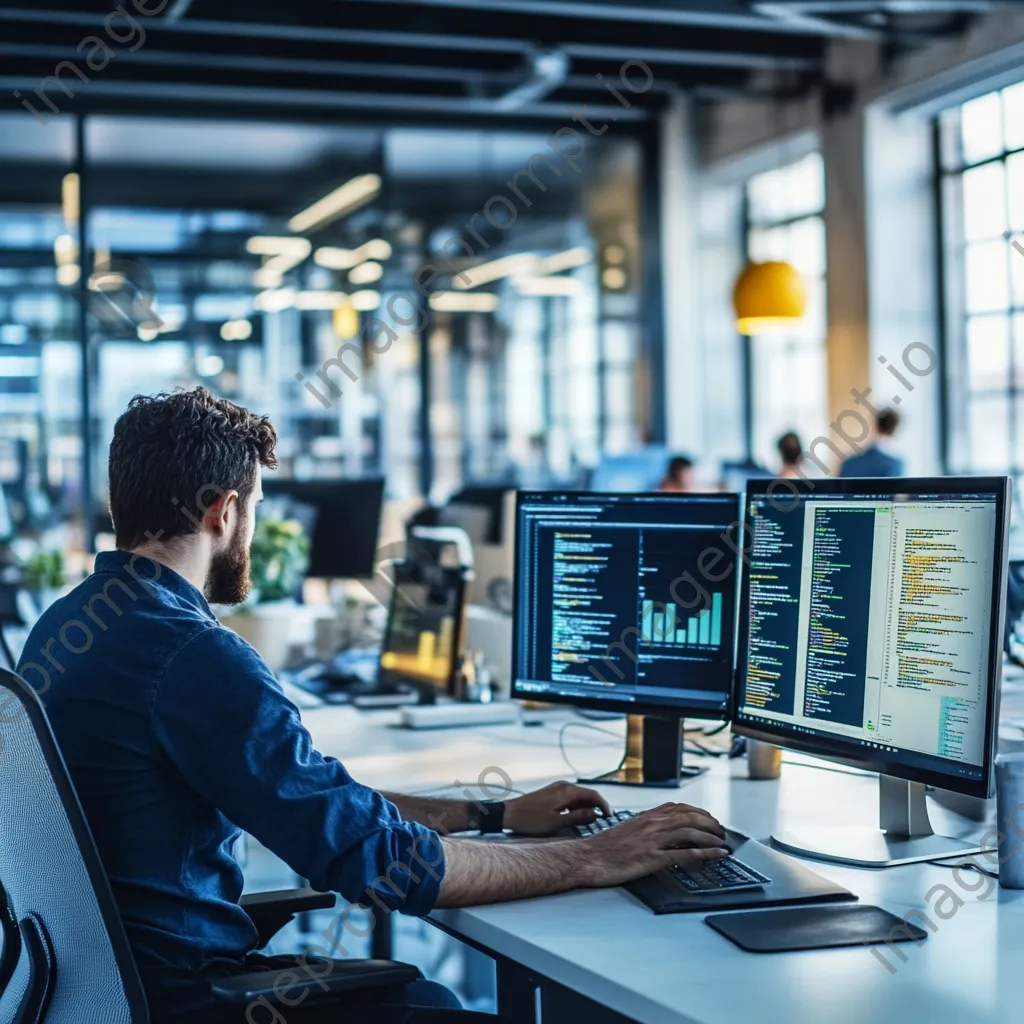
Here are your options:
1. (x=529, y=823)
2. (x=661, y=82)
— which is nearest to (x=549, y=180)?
(x=661, y=82)

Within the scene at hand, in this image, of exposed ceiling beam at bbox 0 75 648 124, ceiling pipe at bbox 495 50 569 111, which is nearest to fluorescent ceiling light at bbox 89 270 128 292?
exposed ceiling beam at bbox 0 75 648 124

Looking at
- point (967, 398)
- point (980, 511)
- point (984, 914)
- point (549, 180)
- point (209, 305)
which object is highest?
point (549, 180)

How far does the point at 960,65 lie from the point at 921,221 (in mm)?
990

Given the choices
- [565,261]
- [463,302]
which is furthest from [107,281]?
[565,261]

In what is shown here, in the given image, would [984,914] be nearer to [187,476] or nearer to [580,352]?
[187,476]

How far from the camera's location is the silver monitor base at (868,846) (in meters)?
1.73

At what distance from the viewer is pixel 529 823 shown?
188 centimetres

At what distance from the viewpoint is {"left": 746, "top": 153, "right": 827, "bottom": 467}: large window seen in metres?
8.23

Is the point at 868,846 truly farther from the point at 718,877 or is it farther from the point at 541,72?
the point at 541,72

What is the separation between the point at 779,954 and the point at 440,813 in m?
0.66

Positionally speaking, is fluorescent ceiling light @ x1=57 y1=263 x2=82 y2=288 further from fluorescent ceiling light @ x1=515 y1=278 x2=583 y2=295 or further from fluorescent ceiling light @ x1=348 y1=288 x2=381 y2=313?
fluorescent ceiling light @ x1=515 y1=278 x2=583 y2=295

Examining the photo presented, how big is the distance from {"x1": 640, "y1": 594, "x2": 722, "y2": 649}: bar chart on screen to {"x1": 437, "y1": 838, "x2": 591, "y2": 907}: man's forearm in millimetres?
529

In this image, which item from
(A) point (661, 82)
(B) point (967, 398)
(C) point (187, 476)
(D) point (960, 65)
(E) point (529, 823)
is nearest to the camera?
(C) point (187, 476)

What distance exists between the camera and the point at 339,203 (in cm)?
819
